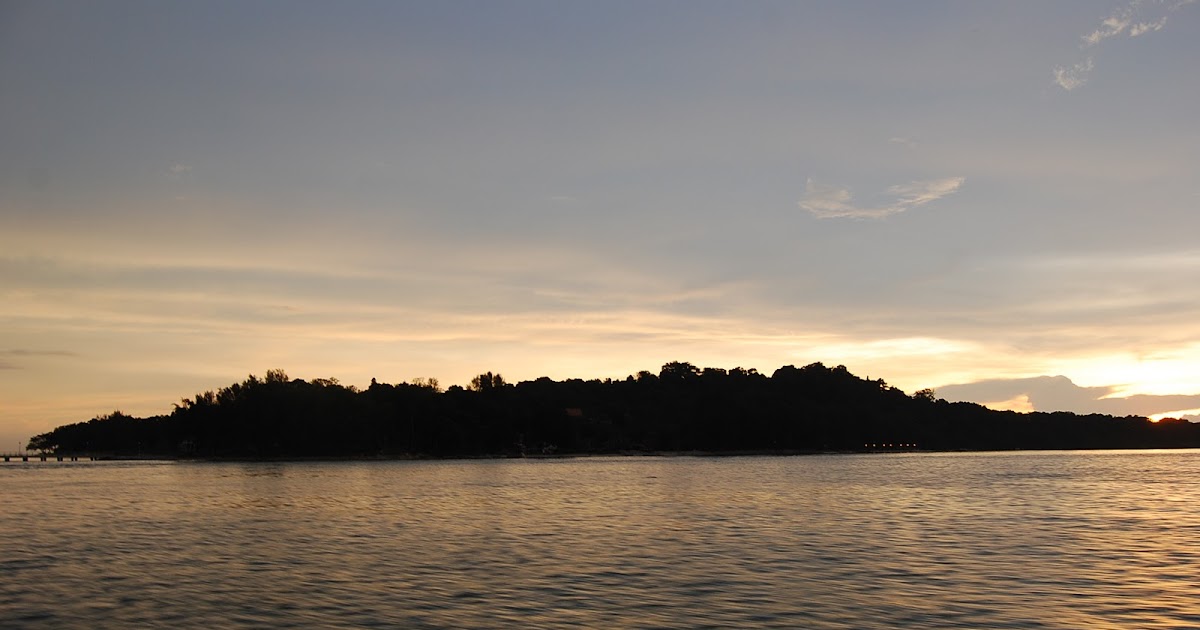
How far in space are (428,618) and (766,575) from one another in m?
12.5

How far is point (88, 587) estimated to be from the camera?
104 feet

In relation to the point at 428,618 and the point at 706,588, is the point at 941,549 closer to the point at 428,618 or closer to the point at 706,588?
the point at 706,588

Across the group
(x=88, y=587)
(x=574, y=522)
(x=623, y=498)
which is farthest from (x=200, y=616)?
(x=623, y=498)

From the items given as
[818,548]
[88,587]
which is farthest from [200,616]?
[818,548]

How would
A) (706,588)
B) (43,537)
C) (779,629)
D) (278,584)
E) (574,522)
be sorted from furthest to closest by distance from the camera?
1. (574,522)
2. (43,537)
3. (278,584)
4. (706,588)
5. (779,629)

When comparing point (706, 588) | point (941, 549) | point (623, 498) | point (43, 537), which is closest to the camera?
point (706, 588)

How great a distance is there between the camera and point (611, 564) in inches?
1412

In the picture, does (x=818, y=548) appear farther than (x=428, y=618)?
Yes

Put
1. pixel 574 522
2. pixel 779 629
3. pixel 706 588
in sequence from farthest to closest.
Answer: pixel 574 522 → pixel 706 588 → pixel 779 629

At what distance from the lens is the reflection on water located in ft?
85.9

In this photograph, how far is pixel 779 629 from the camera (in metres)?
23.8

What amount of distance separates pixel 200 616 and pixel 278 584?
541 centimetres

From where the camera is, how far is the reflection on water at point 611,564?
2619 cm

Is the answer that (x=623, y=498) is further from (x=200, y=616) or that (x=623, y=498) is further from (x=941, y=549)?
Answer: (x=200, y=616)
